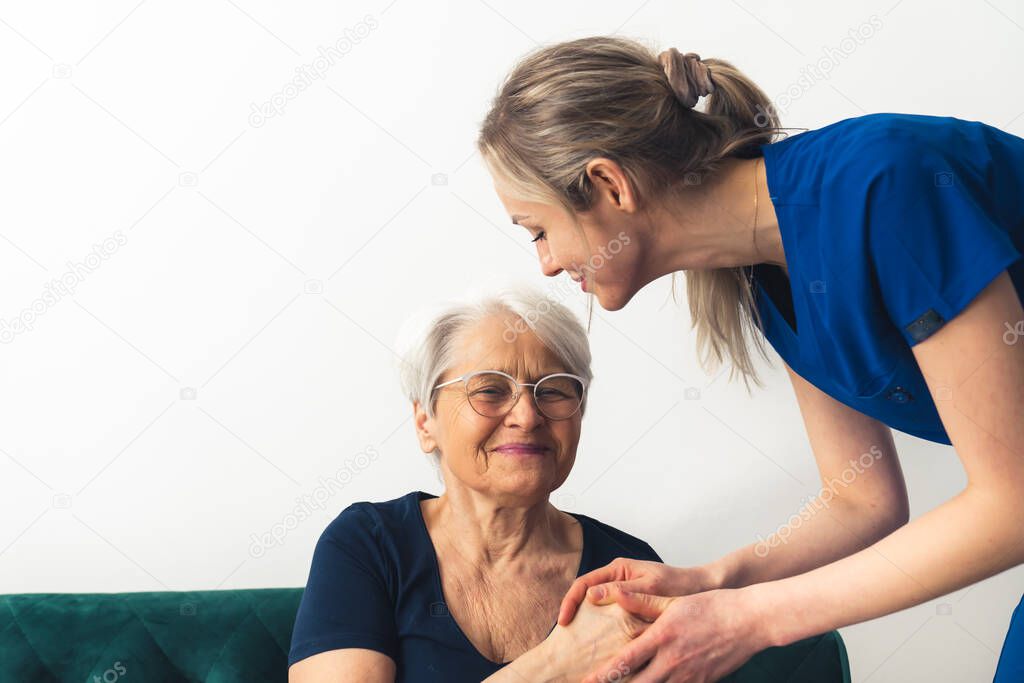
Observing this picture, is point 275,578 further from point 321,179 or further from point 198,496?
point 321,179

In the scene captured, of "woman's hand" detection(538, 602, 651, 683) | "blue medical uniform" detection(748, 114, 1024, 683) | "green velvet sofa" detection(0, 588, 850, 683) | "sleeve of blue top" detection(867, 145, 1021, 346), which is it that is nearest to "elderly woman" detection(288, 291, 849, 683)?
"woman's hand" detection(538, 602, 651, 683)

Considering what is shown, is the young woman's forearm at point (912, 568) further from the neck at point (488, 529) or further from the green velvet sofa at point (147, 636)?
the green velvet sofa at point (147, 636)

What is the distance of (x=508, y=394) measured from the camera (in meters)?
1.60

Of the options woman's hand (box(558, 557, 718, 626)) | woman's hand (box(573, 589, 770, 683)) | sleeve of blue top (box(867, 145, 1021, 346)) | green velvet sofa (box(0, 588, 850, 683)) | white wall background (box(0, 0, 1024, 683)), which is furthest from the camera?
white wall background (box(0, 0, 1024, 683))

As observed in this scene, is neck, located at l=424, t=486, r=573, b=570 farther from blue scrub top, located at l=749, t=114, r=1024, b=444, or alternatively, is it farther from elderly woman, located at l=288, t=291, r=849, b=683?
blue scrub top, located at l=749, t=114, r=1024, b=444

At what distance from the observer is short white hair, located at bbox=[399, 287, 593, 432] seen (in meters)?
1.63

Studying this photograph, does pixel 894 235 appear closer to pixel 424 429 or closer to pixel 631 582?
pixel 631 582

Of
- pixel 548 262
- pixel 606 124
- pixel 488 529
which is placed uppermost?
pixel 606 124

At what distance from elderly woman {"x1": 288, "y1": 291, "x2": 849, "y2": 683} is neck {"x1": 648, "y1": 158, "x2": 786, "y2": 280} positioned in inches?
13.7

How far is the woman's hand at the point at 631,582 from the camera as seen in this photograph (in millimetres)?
1511

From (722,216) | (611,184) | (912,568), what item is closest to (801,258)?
(722,216)

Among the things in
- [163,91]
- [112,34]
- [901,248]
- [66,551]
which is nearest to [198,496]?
[66,551]

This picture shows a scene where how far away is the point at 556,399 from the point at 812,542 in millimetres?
483

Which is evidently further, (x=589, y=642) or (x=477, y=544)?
(x=477, y=544)
